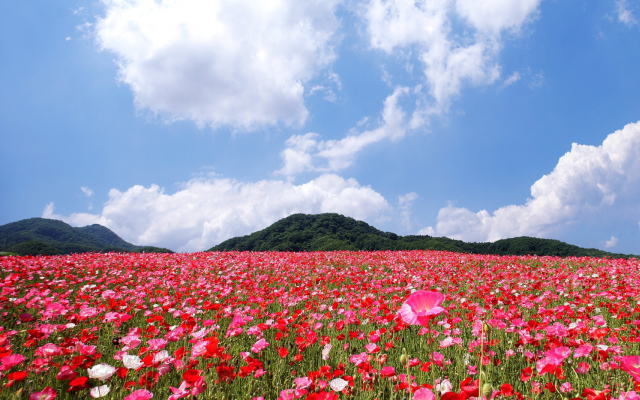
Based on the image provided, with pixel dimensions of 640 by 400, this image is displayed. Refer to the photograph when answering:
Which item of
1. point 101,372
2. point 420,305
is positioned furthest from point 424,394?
point 101,372

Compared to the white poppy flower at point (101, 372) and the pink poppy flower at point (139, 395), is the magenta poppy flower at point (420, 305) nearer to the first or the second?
the pink poppy flower at point (139, 395)

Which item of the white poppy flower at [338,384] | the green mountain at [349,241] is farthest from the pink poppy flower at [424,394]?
the green mountain at [349,241]

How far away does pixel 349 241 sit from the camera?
35438 mm

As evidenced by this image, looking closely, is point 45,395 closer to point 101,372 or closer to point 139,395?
point 101,372

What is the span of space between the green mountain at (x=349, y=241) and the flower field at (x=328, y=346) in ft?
66.3

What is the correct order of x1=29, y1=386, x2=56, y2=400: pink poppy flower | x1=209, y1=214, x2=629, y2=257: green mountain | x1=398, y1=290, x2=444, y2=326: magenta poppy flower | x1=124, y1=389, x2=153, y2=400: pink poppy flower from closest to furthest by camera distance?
x1=398, y1=290, x2=444, y2=326: magenta poppy flower → x1=124, y1=389, x2=153, y2=400: pink poppy flower → x1=29, y1=386, x2=56, y2=400: pink poppy flower → x1=209, y1=214, x2=629, y2=257: green mountain

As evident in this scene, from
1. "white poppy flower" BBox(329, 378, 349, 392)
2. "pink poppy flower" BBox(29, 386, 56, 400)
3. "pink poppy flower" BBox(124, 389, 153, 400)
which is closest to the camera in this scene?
"pink poppy flower" BBox(124, 389, 153, 400)

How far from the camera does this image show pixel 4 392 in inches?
95.6

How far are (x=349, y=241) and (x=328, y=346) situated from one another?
3288 cm

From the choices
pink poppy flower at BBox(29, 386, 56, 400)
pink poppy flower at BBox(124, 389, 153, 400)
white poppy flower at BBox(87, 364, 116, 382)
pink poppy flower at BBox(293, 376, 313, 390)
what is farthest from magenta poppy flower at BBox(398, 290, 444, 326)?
pink poppy flower at BBox(29, 386, 56, 400)

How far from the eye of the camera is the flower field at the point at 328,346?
2.19 metres

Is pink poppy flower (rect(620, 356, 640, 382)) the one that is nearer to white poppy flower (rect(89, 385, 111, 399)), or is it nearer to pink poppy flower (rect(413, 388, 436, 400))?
pink poppy flower (rect(413, 388, 436, 400))

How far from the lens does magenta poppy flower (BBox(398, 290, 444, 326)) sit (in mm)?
1604

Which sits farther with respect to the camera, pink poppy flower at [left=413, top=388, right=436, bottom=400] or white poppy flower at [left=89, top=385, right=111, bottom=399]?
white poppy flower at [left=89, top=385, right=111, bottom=399]
